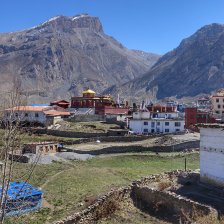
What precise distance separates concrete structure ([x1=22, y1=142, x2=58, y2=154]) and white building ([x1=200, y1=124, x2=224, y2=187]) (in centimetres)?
2286

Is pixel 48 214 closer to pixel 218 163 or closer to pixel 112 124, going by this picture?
pixel 218 163

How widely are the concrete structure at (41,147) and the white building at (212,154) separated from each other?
22863mm

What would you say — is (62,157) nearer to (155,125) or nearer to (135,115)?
(135,115)

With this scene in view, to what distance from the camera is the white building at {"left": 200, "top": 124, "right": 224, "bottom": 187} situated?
81.7ft

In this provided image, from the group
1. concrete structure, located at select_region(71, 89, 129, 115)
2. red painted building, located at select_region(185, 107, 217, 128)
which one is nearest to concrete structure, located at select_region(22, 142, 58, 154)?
concrete structure, located at select_region(71, 89, 129, 115)

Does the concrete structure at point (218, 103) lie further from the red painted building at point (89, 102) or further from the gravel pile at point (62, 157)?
the gravel pile at point (62, 157)

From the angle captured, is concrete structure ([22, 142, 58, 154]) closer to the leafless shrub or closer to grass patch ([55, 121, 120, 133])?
grass patch ([55, 121, 120, 133])

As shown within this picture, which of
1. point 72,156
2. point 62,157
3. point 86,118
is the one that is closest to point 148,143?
point 72,156

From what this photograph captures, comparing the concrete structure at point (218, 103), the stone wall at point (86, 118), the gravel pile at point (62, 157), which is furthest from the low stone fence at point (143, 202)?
the concrete structure at point (218, 103)

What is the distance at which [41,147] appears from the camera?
46375 millimetres

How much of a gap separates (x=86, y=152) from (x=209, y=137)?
79.6 ft

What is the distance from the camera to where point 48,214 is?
22703 mm

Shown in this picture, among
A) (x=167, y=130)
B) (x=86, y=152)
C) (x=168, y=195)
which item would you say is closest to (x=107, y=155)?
(x=86, y=152)

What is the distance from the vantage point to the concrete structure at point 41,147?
4588 cm
